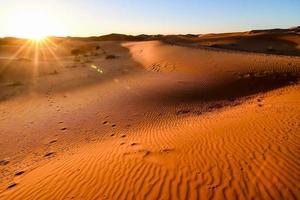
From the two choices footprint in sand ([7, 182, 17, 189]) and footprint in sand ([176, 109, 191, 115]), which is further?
footprint in sand ([176, 109, 191, 115])

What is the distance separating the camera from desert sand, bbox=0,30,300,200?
5.09 m

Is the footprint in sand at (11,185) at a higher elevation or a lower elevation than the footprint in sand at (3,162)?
higher

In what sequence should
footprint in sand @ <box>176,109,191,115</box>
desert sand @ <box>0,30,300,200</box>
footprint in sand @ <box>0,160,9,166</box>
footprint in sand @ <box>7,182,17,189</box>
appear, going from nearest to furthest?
desert sand @ <box>0,30,300,200</box>, footprint in sand @ <box>7,182,17,189</box>, footprint in sand @ <box>0,160,9,166</box>, footprint in sand @ <box>176,109,191,115</box>

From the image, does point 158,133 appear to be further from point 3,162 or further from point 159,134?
point 3,162

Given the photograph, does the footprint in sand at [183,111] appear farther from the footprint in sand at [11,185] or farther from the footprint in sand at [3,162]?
the footprint in sand at [11,185]

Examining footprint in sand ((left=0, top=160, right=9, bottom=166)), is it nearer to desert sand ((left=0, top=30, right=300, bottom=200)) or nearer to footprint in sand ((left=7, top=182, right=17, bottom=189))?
desert sand ((left=0, top=30, right=300, bottom=200))

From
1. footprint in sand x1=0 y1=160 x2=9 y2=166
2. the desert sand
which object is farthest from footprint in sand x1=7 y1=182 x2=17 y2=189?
footprint in sand x1=0 y1=160 x2=9 y2=166

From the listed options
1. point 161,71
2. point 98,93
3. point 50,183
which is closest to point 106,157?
point 50,183

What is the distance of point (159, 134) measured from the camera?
834cm

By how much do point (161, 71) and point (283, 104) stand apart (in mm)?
10437

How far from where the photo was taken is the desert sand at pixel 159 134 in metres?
5.09

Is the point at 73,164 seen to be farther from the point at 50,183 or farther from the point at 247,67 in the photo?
the point at 247,67

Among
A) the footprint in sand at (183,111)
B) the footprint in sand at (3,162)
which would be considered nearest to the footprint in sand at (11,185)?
the footprint in sand at (3,162)

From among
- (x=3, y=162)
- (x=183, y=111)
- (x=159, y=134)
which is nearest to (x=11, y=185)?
(x=3, y=162)
